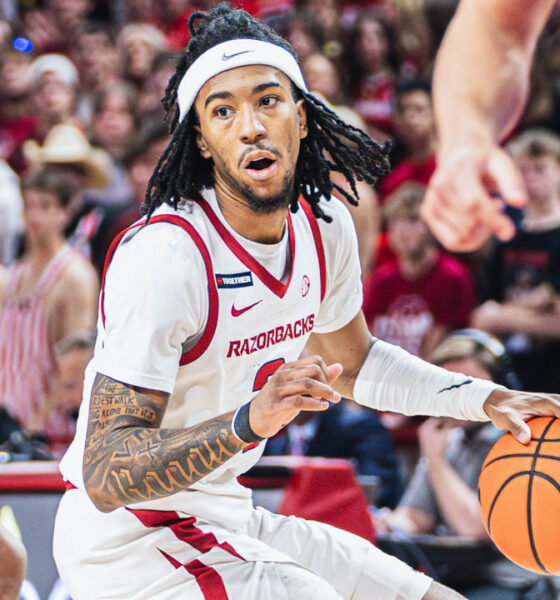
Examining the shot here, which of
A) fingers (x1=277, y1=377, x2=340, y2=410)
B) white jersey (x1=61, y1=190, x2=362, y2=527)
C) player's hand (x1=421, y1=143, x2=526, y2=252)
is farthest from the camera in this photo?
player's hand (x1=421, y1=143, x2=526, y2=252)

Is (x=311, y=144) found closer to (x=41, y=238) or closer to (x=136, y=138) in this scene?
(x=41, y=238)

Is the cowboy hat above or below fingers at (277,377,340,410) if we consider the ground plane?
below

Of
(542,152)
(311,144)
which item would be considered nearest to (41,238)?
(542,152)

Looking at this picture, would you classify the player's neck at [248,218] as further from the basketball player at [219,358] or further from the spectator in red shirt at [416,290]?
the spectator in red shirt at [416,290]

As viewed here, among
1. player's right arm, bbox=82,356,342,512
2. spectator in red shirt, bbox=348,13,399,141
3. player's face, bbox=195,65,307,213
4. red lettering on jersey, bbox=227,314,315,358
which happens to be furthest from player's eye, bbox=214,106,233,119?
spectator in red shirt, bbox=348,13,399,141

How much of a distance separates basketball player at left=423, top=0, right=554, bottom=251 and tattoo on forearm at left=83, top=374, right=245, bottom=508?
1.34 meters

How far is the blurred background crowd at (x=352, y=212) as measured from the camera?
533cm

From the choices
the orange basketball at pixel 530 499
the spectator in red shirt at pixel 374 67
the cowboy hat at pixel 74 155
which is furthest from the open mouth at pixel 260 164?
the spectator in red shirt at pixel 374 67

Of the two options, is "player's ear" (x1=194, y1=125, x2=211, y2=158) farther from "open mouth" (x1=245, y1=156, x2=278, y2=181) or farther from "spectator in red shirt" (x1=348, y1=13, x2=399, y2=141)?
"spectator in red shirt" (x1=348, y1=13, x2=399, y2=141)

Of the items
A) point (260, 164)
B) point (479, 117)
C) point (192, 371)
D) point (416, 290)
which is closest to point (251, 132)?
point (260, 164)

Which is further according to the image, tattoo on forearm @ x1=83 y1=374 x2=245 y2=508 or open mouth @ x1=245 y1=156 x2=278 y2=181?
open mouth @ x1=245 y1=156 x2=278 y2=181

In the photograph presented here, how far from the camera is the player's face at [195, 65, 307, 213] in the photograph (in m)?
2.57

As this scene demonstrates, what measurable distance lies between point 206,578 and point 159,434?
44cm

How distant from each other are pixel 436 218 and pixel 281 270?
1022 millimetres
